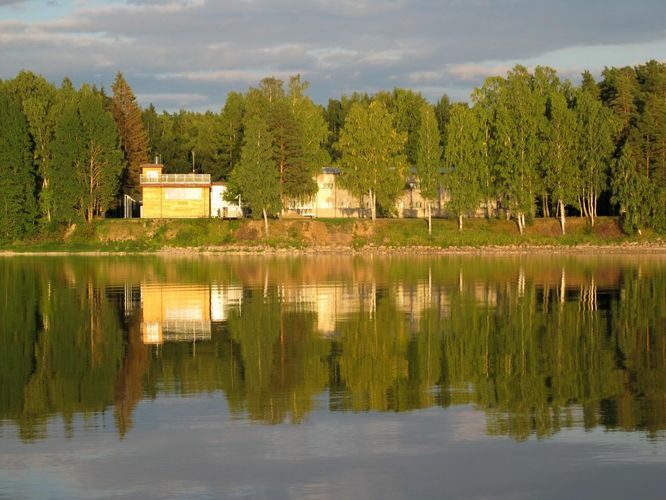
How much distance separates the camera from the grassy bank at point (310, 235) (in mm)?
87438

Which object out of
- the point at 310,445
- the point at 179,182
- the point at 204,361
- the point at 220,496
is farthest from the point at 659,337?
the point at 179,182

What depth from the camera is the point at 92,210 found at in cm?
9325

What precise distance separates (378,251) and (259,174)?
43.3ft

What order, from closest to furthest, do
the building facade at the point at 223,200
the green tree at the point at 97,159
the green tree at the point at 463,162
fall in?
the green tree at the point at 463,162
the green tree at the point at 97,159
the building facade at the point at 223,200

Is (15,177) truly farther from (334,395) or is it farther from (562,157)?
(334,395)

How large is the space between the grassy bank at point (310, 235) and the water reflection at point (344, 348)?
34472 millimetres

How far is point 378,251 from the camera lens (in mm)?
85125

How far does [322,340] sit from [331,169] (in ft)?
256

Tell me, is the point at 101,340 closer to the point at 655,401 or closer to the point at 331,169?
the point at 655,401

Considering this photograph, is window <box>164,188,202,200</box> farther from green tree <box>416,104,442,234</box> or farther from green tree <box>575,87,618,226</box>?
green tree <box>575,87,618,226</box>

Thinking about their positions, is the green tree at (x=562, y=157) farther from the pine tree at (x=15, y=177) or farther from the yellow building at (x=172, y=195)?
the pine tree at (x=15, y=177)

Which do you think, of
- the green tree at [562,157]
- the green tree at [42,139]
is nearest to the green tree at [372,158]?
the green tree at [562,157]

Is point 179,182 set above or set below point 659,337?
above

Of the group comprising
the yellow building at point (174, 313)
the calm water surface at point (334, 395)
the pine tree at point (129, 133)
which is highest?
the pine tree at point (129, 133)
